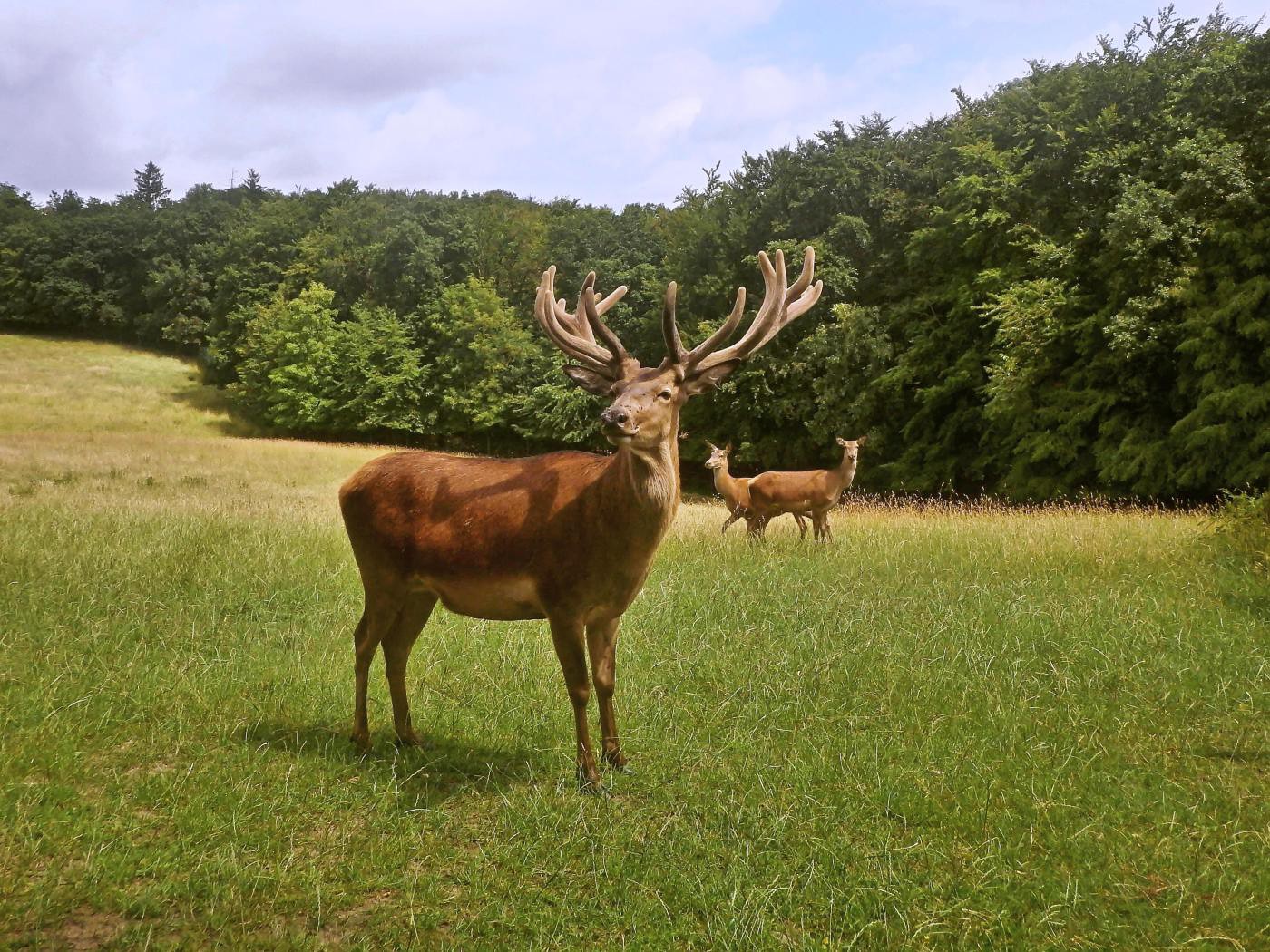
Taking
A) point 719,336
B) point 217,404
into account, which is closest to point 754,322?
point 719,336

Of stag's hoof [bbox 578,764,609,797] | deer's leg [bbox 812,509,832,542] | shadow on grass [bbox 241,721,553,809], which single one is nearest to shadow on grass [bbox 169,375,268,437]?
deer's leg [bbox 812,509,832,542]

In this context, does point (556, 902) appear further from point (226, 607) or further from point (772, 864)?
point (226, 607)

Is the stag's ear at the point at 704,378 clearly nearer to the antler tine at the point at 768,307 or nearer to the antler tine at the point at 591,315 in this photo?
the antler tine at the point at 768,307

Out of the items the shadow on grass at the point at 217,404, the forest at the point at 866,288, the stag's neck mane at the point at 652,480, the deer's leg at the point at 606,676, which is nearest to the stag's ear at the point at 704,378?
the stag's neck mane at the point at 652,480

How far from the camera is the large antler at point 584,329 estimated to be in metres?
4.08

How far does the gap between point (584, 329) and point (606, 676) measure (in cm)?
178

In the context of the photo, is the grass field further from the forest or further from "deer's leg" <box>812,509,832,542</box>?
the forest

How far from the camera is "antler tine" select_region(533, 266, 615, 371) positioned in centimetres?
411

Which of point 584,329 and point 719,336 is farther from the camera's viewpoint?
point 584,329

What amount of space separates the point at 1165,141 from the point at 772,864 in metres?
20.0

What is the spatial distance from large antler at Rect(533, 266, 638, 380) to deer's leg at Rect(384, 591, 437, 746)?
59.9 inches

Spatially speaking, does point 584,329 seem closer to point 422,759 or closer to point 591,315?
point 591,315

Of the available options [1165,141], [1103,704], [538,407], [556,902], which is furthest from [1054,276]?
[556,902]

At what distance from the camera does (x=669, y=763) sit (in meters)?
4.36
